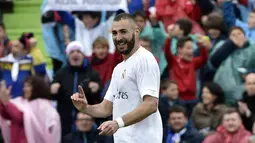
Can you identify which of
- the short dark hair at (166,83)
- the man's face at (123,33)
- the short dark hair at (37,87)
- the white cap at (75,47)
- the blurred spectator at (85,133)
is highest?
the man's face at (123,33)

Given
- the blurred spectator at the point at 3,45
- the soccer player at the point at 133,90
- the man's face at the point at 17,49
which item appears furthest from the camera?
the blurred spectator at the point at 3,45

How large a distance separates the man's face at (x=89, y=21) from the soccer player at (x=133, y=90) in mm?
5965

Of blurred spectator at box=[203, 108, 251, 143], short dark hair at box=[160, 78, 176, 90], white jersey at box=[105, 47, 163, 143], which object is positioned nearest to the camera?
white jersey at box=[105, 47, 163, 143]

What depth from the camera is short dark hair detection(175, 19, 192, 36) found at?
13961 mm

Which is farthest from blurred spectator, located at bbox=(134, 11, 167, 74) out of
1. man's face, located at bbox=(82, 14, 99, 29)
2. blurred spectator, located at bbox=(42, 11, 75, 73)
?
blurred spectator, located at bbox=(42, 11, 75, 73)

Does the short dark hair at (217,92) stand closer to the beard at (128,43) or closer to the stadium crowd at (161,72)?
the stadium crowd at (161,72)

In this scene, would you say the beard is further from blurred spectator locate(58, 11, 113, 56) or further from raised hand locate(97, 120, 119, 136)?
blurred spectator locate(58, 11, 113, 56)

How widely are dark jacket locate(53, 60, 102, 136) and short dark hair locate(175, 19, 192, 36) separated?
191 centimetres

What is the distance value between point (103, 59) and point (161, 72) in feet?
3.08

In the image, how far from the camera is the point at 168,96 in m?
12.8

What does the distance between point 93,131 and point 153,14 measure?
10.6ft

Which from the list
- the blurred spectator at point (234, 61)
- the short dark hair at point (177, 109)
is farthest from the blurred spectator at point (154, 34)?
the short dark hair at point (177, 109)

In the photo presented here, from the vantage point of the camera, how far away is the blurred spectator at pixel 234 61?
13.0 m

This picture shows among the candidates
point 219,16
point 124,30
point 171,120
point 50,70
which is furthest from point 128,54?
point 50,70
